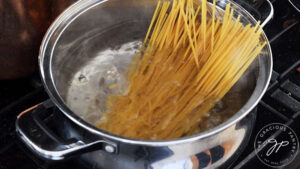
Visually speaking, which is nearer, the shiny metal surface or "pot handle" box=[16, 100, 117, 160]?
"pot handle" box=[16, 100, 117, 160]

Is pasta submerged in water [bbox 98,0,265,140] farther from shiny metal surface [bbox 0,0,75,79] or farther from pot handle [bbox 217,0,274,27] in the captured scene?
shiny metal surface [bbox 0,0,75,79]

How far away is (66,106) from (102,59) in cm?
35

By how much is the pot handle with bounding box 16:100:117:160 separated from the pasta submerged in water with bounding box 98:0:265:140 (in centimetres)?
10

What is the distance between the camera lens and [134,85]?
2.69 feet

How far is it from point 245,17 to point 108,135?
447mm

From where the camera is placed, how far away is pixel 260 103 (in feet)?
3.08

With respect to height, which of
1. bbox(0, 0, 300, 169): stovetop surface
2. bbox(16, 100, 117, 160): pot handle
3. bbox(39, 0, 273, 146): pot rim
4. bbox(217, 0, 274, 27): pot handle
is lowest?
bbox(0, 0, 300, 169): stovetop surface

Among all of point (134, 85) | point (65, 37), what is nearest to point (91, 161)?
point (134, 85)

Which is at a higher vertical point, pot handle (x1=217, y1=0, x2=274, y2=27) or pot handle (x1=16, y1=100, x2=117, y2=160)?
pot handle (x1=217, y1=0, x2=274, y2=27)

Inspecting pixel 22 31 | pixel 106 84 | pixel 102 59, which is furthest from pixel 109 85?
pixel 22 31

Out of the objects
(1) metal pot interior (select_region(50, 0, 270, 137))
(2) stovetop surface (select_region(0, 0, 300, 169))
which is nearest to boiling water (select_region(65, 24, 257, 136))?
(1) metal pot interior (select_region(50, 0, 270, 137))

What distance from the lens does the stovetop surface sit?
0.83 m

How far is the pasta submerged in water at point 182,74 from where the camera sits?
0.75 meters

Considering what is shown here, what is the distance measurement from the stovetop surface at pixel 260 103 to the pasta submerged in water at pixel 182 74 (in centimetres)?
15
